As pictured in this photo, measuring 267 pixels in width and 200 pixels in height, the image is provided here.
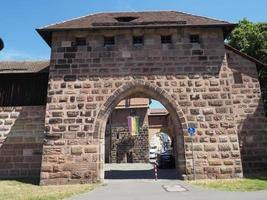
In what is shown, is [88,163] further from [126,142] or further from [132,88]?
[126,142]

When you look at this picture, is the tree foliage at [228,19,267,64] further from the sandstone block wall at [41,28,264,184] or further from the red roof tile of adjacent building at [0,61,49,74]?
the red roof tile of adjacent building at [0,61,49,74]

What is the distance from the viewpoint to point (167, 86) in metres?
13.0

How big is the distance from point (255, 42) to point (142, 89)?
967 centimetres

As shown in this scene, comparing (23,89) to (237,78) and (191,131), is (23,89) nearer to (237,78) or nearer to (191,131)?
(191,131)

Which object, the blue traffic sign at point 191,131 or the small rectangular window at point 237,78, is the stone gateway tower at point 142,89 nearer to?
the blue traffic sign at point 191,131

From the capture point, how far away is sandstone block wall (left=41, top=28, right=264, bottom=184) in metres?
12.1

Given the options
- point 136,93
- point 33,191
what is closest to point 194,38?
point 136,93

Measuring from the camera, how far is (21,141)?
1380cm

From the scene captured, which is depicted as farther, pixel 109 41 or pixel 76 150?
pixel 109 41

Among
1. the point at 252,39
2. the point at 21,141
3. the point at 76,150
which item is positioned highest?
the point at 252,39

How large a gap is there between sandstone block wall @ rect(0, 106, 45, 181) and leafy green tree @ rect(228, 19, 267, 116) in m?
13.1

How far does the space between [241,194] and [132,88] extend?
6747mm

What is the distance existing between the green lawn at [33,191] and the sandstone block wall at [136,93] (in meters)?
1.16

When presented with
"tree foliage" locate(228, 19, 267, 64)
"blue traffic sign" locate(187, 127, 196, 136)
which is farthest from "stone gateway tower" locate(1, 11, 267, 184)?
"tree foliage" locate(228, 19, 267, 64)
